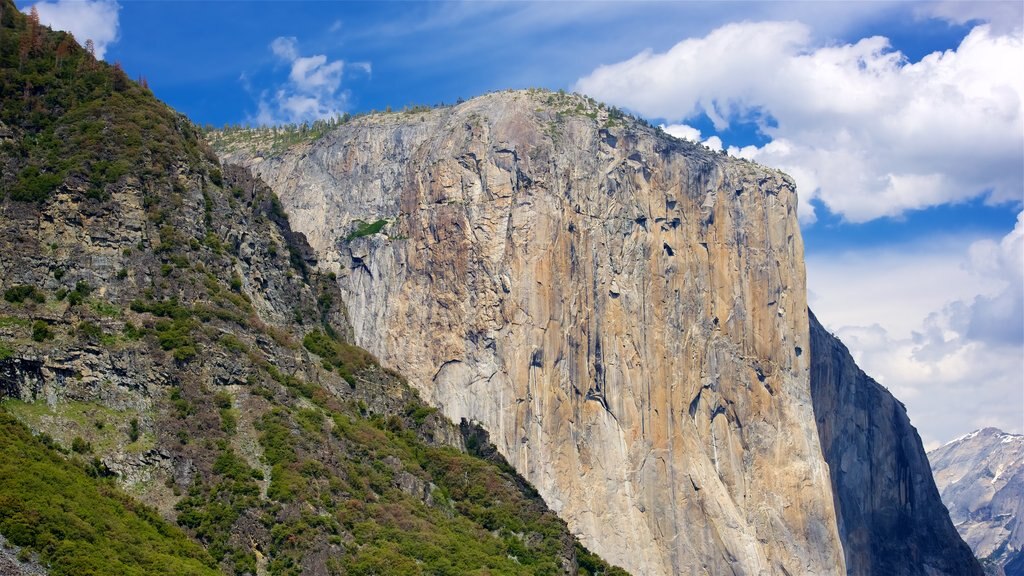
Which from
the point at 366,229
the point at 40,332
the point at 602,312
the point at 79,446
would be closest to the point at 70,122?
the point at 40,332

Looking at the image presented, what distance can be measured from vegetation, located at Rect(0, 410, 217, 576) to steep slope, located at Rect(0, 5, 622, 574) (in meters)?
0.15

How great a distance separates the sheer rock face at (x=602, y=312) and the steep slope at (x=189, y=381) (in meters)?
23.4

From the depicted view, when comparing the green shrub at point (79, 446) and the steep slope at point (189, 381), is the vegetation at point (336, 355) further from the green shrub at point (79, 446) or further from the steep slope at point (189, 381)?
the green shrub at point (79, 446)

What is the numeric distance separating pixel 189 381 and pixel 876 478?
10109cm

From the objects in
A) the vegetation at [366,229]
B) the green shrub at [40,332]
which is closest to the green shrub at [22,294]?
the green shrub at [40,332]

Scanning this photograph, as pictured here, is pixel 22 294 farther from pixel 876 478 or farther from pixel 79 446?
pixel 876 478

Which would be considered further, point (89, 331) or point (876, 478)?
point (876, 478)

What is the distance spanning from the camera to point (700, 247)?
463 feet

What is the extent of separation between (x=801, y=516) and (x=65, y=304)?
7700cm

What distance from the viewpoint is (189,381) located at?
81625mm

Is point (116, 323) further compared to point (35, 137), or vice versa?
point (35, 137)

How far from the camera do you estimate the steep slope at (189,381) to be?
75.6 metres

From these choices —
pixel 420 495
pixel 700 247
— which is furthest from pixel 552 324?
pixel 420 495

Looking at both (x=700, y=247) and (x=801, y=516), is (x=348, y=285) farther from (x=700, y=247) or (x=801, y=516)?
(x=801, y=516)
